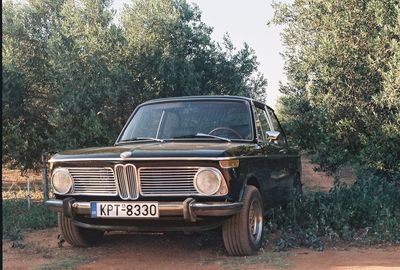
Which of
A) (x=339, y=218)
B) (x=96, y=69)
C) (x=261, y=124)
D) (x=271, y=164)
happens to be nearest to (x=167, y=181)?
(x=271, y=164)

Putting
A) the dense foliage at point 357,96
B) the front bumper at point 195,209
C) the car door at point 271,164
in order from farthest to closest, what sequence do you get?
the dense foliage at point 357,96 < the car door at point 271,164 < the front bumper at point 195,209

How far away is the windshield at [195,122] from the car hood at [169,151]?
0.32 m

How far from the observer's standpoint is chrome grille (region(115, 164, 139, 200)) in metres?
4.79

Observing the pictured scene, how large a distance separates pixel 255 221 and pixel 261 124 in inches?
56.3

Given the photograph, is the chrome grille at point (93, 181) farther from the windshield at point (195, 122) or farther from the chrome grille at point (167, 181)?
the windshield at point (195, 122)

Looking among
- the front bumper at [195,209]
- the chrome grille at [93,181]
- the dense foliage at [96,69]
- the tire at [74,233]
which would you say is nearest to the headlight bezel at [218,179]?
the front bumper at [195,209]

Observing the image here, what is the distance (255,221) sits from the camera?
5.27 meters

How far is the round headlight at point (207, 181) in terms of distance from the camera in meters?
4.62

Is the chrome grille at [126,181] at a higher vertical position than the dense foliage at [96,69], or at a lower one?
lower

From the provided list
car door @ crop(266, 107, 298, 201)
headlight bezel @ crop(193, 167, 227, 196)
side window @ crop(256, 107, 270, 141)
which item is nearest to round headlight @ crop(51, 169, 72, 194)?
headlight bezel @ crop(193, 167, 227, 196)

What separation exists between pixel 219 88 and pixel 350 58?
439 centimetres

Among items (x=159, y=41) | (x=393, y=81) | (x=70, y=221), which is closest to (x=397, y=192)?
(x=393, y=81)

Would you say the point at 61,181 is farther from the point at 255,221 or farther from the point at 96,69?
the point at 96,69

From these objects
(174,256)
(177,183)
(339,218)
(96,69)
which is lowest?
(174,256)
